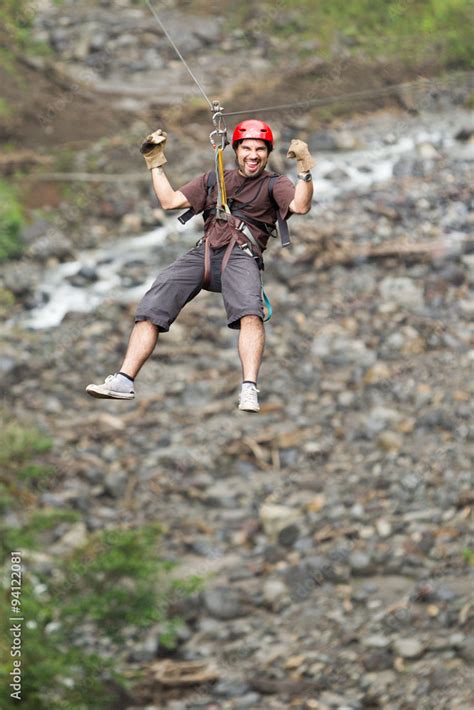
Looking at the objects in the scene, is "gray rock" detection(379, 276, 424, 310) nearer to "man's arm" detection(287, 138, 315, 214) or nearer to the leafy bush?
the leafy bush

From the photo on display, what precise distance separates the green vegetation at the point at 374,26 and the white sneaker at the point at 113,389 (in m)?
31.6

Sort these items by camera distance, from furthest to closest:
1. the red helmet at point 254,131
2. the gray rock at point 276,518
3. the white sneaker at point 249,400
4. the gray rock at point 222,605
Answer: the gray rock at point 276,518, the gray rock at point 222,605, the red helmet at point 254,131, the white sneaker at point 249,400

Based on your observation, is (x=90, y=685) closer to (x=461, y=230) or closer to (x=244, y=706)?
(x=244, y=706)

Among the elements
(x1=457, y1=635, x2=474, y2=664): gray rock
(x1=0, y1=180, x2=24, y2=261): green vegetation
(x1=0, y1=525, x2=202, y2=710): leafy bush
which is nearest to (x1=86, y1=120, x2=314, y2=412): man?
(x1=0, y1=525, x2=202, y2=710): leafy bush

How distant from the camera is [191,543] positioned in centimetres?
2392

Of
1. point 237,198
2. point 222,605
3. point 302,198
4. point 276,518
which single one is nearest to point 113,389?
point 237,198

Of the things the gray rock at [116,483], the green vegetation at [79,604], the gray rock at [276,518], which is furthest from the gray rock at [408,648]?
the gray rock at [116,483]

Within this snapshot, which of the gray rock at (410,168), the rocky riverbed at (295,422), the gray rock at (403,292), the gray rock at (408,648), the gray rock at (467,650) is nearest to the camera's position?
the gray rock at (467,650)

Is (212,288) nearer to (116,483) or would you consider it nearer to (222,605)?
(222,605)

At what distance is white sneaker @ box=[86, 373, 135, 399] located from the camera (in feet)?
27.0

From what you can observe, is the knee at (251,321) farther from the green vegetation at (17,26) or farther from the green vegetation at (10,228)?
the green vegetation at (17,26)

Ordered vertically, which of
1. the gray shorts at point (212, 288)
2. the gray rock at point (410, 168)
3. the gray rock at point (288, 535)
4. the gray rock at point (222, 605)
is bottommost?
the gray rock at point (222, 605)

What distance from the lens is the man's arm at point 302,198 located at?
8.32 meters

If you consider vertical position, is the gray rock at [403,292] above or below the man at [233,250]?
below
